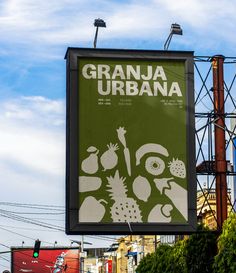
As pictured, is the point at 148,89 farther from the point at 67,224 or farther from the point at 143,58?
the point at 67,224

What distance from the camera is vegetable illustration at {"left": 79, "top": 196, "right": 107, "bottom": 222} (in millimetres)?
31516

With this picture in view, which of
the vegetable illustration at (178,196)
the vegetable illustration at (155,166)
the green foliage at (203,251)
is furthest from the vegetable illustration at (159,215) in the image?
the green foliage at (203,251)

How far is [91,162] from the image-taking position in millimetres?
31750

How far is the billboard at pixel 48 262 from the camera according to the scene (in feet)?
500

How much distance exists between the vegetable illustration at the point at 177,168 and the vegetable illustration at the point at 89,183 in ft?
8.25

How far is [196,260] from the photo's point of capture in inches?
1375

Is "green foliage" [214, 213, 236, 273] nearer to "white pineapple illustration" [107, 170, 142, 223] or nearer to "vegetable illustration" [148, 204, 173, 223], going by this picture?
"vegetable illustration" [148, 204, 173, 223]

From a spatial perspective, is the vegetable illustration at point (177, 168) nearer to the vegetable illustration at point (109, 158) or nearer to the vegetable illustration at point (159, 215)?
the vegetable illustration at point (159, 215)

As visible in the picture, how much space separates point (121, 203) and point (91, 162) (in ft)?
5.51

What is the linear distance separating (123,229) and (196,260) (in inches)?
176

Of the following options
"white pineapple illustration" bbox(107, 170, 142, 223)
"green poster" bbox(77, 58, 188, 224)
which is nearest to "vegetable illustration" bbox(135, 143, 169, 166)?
"green poster" bbox(77, 58, 188, 224)

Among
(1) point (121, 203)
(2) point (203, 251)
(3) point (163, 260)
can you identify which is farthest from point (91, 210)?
(3) point (163, 260)

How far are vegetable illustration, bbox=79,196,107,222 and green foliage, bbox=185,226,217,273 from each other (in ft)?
13.4

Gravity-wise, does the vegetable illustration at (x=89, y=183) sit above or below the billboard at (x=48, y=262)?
below
